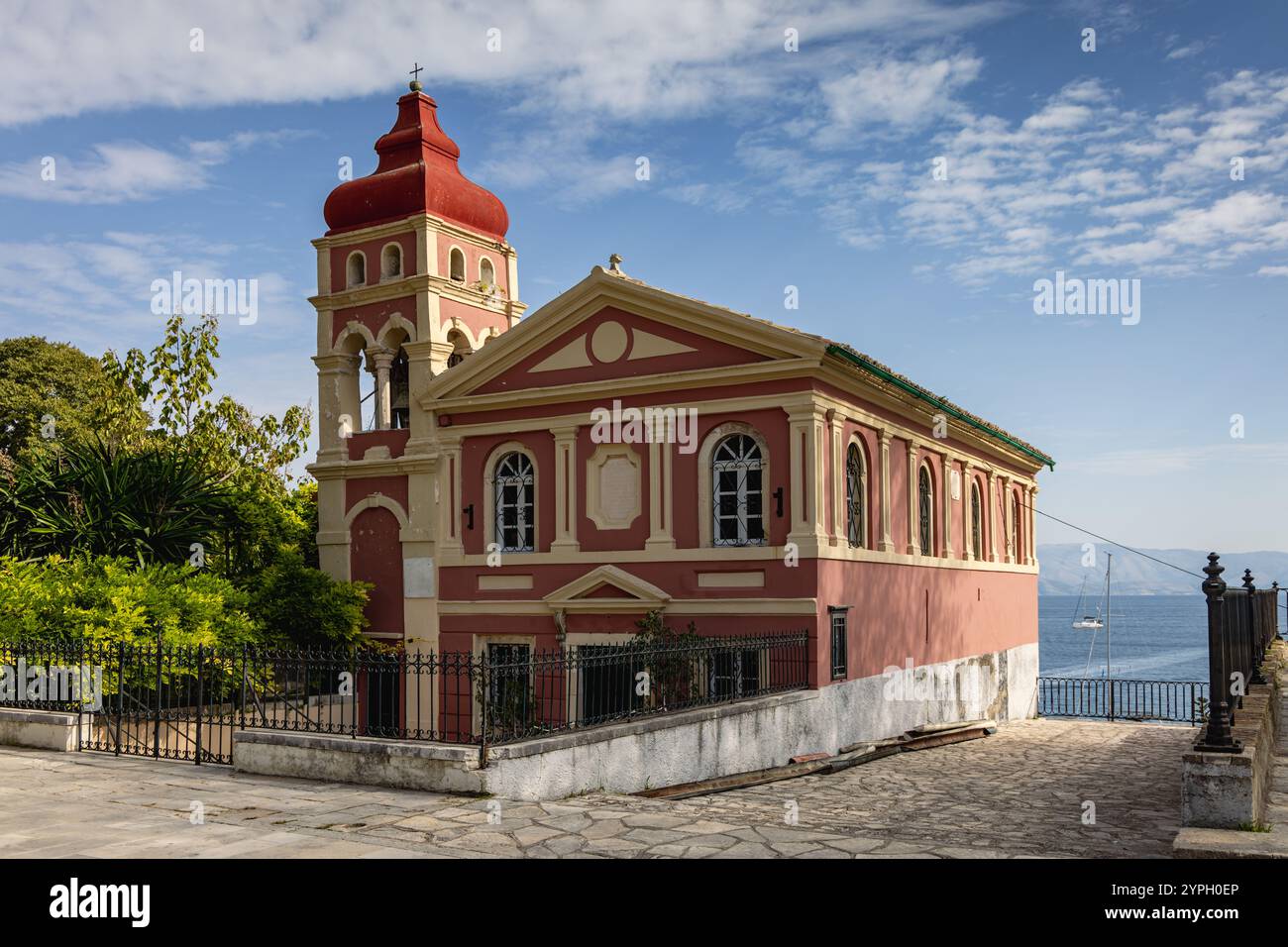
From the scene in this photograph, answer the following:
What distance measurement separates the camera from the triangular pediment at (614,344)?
1756cm

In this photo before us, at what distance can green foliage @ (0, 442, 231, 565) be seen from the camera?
70.6 feet

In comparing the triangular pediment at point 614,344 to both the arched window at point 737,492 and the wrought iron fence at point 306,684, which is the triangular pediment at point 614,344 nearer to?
the arched window at point 737,492

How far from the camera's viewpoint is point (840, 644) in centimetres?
1781

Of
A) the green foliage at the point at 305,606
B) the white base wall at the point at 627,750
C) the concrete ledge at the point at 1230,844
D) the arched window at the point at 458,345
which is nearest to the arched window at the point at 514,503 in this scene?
the arched window at the point at 458,345

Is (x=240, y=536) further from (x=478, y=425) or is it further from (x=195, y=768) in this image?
(x=195, y=768)

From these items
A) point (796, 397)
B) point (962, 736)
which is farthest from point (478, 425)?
point (962, 736)

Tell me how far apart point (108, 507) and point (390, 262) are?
23.4ft

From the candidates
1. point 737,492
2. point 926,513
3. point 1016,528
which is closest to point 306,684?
point 737,492

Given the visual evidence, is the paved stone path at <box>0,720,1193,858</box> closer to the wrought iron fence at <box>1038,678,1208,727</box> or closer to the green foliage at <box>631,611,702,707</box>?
the green foliage at <box>631,611,702,707</box>

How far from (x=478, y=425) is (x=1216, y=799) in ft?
47.4

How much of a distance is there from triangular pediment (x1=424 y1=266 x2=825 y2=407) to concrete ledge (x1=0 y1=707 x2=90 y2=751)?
8523 millimetres

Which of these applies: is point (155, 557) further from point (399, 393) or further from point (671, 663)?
point (671, 663)
